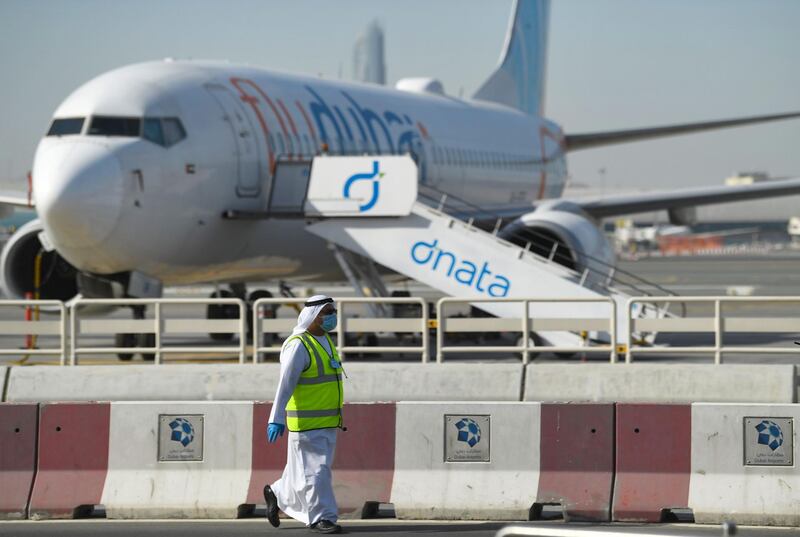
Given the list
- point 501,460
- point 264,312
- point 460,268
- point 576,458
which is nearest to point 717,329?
point 576,458

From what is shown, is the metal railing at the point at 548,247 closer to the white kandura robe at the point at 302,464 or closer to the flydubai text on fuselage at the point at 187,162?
the flydubai text on fuselage at the point at 187,162

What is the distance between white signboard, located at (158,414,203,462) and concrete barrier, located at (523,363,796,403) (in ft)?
7.67

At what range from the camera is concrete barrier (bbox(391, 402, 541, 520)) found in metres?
10.6

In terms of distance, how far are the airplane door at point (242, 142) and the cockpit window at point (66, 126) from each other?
2187mm

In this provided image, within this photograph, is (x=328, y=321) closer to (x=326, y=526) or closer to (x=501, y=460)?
(x=326, y=526)

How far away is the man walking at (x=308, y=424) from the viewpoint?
9.84 m

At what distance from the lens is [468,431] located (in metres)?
10.8

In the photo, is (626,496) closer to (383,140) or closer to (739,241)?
(383,140)

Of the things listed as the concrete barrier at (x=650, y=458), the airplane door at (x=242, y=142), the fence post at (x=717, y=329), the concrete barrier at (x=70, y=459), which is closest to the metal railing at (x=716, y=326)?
the fence post at (x=717, y=329)

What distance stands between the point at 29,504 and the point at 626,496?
4116mm

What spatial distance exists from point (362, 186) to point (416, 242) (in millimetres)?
1074

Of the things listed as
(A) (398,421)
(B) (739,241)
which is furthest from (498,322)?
(B) (739,241)

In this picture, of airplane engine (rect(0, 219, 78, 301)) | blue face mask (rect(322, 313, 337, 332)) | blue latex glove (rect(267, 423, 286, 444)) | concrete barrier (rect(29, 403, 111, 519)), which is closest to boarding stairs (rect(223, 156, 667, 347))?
airplane engine (rect(0, 219, 78, 301))

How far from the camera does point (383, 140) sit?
26.5m
